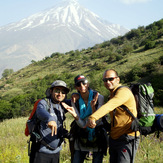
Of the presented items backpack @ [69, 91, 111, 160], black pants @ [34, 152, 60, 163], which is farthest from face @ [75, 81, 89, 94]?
black pants @ [34, 152, 60, 163]

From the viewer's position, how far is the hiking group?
103 inches

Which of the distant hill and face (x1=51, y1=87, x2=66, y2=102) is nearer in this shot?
face (x1=51, y1=87, x2=66, y2=102)

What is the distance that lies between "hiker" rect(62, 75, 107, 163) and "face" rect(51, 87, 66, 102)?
234 mm

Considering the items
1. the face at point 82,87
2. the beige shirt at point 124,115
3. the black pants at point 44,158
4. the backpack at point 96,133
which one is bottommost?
the black pants at point 44,158

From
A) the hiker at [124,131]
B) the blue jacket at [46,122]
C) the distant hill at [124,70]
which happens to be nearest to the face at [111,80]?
the hiker at [124,131]

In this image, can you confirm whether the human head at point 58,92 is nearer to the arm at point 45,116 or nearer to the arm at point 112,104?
the arm at point 45,116

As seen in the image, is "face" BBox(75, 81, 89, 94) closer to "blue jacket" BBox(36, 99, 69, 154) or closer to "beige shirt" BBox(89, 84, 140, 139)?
"blue jacket" BBox(36, 99, 69, 154)

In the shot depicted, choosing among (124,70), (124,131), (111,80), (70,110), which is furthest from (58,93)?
(124,70)

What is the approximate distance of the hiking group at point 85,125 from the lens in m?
2.62

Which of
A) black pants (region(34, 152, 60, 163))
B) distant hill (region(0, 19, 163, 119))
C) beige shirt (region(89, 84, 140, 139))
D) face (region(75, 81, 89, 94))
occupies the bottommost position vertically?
black pants (region(34, 152, 60, 163))

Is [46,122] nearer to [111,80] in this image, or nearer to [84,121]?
[84,121]

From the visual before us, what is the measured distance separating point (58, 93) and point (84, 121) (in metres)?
0.60

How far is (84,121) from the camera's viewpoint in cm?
293

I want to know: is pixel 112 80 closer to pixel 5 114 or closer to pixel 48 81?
pixel 5 114
